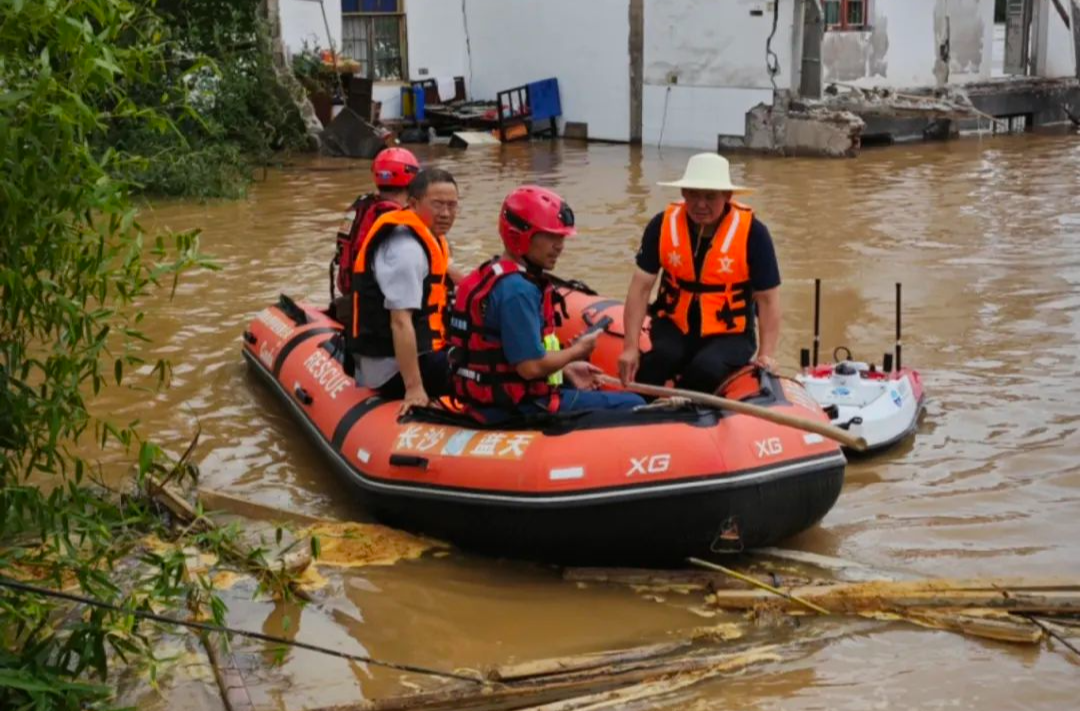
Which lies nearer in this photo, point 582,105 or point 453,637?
point 453,637

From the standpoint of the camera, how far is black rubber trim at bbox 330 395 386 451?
6586 millimetres

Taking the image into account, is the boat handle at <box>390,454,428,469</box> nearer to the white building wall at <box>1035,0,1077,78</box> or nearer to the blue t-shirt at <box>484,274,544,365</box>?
the blue t-shirt at <box>484,274,544,365</box>

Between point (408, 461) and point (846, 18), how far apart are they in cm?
1683

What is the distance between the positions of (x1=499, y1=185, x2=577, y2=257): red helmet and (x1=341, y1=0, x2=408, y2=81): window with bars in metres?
17.5

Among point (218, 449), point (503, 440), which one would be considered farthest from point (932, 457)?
point (218, 449)

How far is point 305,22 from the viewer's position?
2094 centimetres

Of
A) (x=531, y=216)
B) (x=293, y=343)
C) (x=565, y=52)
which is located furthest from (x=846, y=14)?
(x=531, y=216)

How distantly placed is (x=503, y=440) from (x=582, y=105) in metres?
17.7

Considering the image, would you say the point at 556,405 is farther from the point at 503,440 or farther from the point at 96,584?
the point at 96,584

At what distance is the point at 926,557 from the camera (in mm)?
5824

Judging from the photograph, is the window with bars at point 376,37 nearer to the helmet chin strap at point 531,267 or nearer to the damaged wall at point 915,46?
the damaged wall at point 915,46

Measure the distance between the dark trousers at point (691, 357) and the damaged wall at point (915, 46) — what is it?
15.1 m

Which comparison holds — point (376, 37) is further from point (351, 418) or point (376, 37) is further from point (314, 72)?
point (351, 418)

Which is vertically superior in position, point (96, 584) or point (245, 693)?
point (96, 584)
